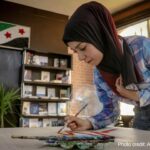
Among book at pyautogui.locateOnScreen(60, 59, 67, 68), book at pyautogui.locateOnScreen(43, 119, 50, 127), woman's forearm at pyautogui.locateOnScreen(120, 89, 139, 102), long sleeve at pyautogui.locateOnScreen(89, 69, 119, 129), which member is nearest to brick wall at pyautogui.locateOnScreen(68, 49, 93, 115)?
book at pyautogui.locateOnScreen(60, 59, 67, 68)

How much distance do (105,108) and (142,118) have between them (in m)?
0.20

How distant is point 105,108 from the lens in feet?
4.23

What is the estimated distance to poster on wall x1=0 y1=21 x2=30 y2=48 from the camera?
414 cm

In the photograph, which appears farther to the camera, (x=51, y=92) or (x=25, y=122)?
(x=51, y=92)

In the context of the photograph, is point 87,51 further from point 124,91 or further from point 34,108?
point 34,108

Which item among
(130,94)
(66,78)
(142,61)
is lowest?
(130,94)

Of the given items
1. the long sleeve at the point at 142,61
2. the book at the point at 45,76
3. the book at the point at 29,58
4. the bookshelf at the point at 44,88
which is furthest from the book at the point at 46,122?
the long sleeve at the point at 142,61

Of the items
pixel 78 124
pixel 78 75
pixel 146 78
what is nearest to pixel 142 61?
pixel 146 78

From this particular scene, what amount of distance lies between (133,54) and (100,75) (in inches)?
9.9

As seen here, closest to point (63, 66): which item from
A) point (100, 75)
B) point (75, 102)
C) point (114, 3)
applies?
point (75, 102)

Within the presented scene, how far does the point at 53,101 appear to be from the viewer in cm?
425

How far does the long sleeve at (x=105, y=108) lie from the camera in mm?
1284

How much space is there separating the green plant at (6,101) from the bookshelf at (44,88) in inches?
7.2

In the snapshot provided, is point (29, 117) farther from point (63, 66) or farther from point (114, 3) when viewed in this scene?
point (114, 3)
